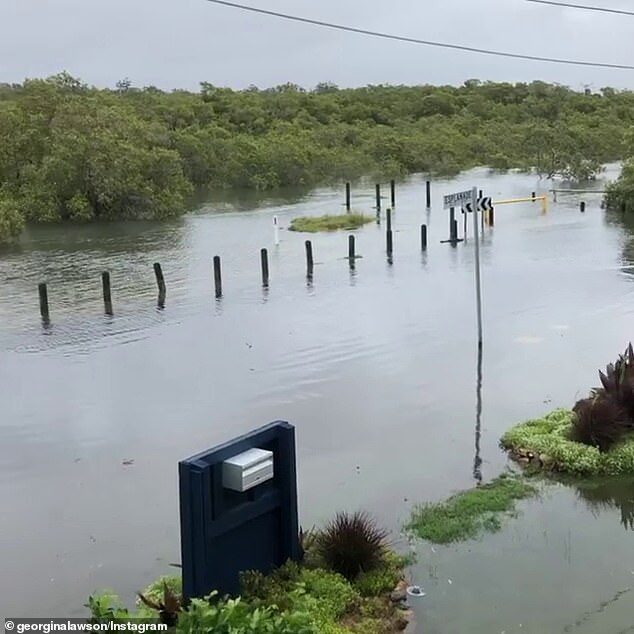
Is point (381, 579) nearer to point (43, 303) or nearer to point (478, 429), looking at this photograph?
point (478, 429)

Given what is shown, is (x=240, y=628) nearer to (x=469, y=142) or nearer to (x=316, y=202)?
(x=316, y=202)

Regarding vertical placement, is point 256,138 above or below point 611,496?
above

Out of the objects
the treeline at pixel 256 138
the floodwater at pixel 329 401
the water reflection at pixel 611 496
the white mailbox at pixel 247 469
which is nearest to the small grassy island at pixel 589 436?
the water reflection at pixel 611 496

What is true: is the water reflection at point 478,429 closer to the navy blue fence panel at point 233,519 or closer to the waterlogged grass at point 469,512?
the waterlogged grass at point 469,512

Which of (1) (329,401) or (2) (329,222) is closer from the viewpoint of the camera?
(1) (329,401)

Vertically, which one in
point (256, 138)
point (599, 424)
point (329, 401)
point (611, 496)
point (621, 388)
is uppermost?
point (256, 138)

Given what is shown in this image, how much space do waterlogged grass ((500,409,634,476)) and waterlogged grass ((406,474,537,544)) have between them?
517 mm

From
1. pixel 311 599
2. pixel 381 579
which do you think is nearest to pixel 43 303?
pixel 381 579

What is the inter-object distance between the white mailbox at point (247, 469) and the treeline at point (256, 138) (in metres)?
24.4

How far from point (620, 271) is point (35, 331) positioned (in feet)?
41.4

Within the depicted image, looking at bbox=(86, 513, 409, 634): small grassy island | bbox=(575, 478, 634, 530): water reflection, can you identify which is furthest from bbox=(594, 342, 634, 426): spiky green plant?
bbox=(86, 513, 409, 634): small grassy island

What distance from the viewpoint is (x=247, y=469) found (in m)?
5.48

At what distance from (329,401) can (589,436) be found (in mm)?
3370

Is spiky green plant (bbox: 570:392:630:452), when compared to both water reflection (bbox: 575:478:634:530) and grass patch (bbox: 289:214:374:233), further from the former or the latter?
grass patch (bbox: 289:214:374:233)
